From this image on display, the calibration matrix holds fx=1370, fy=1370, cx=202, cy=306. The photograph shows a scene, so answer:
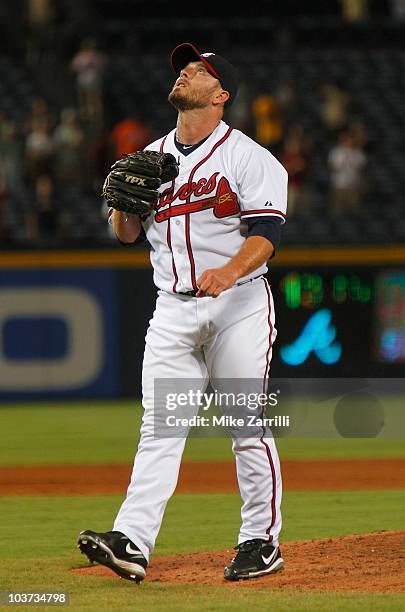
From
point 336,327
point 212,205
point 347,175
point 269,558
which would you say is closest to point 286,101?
point 347,175

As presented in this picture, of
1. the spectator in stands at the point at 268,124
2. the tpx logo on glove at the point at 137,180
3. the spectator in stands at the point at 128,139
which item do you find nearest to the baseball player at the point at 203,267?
the tpx logo on glove at the point at 137,180

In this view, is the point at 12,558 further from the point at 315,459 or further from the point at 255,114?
the point at 255,114

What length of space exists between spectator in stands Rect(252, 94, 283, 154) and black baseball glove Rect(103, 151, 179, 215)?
11.4 m

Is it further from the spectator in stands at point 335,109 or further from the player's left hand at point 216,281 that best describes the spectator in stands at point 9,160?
the player's left hand at point 216,281

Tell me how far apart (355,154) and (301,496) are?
8.81m

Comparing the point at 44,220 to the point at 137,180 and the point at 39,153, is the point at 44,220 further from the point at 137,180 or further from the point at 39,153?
the point at 137,180

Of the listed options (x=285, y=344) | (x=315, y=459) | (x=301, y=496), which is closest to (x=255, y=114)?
(x=285, y=344)

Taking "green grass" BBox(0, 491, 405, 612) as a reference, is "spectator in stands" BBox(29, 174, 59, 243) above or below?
above

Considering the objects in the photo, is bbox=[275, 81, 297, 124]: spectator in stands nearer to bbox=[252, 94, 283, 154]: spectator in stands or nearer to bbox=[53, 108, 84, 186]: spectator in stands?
bbox=[252, 94, 283, 154]: spectator in stands

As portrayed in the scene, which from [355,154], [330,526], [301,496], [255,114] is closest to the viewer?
[330,526]

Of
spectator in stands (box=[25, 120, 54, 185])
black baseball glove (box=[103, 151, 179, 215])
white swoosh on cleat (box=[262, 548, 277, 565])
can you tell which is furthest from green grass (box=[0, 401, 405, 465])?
black baseball glove (box=[103, 151, 179, 215])

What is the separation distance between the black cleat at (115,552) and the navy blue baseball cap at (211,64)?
1786 millimetres

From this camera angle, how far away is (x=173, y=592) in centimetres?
513

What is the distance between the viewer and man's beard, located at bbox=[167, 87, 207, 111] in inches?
212
